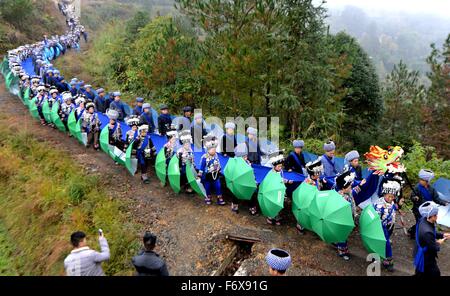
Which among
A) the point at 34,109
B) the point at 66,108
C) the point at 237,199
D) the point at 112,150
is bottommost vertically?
the point at 237,199

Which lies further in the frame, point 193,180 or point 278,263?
point 193,180

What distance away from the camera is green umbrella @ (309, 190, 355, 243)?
5.77 meters

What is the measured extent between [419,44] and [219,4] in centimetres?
15642

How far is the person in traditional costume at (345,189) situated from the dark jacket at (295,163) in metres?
0.96

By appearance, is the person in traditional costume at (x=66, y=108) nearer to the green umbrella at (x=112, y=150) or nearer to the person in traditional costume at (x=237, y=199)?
the green umbrella at (x=112, y=150)

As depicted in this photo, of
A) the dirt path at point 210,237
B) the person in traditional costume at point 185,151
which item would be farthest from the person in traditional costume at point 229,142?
the dirt path at point 210,237

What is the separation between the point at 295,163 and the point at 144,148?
350 cm

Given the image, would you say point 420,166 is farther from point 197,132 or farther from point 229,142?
point 197,132

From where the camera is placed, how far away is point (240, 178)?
707 cm

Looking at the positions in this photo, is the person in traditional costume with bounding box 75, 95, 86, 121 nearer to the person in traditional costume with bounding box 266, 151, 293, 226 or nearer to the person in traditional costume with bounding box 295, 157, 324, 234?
the person in traditional costume with bounding box 266, 151, 293, 226

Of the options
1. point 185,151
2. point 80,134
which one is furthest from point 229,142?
point 80,134

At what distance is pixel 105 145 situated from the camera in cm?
982

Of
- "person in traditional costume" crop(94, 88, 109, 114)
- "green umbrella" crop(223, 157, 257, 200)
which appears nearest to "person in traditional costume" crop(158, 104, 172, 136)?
"green umbrella" crop(223, 157, 257, 200)

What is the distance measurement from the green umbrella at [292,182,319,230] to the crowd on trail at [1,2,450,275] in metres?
0.10
